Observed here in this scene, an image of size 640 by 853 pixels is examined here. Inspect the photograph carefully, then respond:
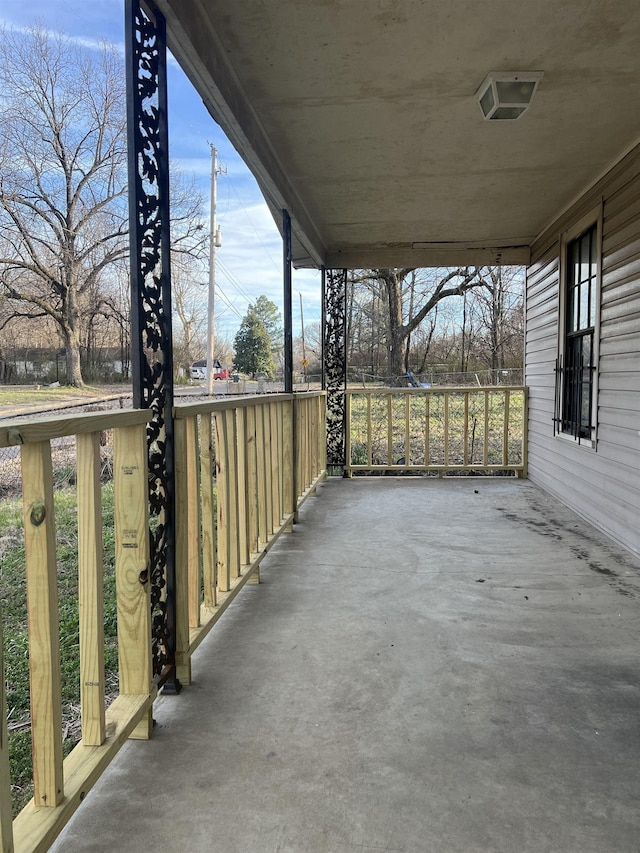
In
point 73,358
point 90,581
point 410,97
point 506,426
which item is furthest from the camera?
point 506,426

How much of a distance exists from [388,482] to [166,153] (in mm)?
4567

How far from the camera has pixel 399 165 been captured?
11.6ft

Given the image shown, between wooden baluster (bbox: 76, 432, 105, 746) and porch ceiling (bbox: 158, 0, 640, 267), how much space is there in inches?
56.0

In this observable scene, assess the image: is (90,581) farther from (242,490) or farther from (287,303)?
(287,303)

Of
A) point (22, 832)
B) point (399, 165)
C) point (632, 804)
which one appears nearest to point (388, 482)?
point (399, 165)

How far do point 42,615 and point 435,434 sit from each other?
8399mm

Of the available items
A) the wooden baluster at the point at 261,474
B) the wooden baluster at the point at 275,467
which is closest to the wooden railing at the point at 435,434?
the wooden baluster at the point at 275,467

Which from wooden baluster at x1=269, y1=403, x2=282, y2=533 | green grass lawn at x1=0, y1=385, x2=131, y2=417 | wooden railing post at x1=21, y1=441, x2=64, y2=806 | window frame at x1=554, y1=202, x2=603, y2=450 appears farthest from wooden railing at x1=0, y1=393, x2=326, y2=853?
window frame at x1=554, y1=202, x2=603, y2=450

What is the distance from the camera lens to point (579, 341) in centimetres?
436

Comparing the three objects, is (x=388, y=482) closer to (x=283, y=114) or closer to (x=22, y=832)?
(x=283, y=114)

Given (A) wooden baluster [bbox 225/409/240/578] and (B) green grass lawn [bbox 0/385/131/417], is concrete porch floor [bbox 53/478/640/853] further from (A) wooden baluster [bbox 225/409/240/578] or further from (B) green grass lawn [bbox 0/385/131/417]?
(B) green grass lawn [bbox 0/385/131/417]

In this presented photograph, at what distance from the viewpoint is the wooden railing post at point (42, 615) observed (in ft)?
3.33

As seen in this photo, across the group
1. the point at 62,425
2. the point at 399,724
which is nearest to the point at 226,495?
the point at 399,724

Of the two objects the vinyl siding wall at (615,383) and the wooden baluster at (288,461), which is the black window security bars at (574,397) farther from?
the wooden baluster at (288,461)
